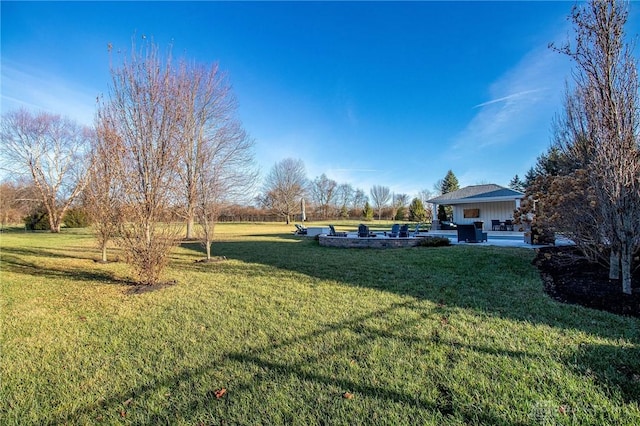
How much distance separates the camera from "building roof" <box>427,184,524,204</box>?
17.9 m

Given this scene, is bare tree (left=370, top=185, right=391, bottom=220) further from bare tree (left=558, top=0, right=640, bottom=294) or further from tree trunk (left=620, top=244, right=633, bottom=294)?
tree trunk (left=620, top=244, right=633, bottom=294)

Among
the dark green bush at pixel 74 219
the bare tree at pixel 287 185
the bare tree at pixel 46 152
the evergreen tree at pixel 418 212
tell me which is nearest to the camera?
the bare tree at pixel 46 152

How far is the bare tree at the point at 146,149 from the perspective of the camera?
5.88 metres

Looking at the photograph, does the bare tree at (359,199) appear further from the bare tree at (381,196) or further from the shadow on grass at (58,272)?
the shadow on grass at (58,272)

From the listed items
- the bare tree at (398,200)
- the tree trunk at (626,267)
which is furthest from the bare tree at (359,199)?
the tree trunk at (626,267)

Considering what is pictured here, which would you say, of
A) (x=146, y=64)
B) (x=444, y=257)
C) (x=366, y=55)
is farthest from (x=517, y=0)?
(x=146, y=64)

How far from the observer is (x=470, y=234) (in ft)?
39.2

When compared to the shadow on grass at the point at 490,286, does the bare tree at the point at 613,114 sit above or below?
above

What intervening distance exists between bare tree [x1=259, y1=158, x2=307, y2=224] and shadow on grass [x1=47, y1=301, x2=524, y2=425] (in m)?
42.0

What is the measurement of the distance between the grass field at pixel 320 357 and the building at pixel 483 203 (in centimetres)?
1510

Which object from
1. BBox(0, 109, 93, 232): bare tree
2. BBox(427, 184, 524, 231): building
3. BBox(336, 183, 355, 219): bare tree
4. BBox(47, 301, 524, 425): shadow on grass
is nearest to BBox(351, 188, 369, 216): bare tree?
BBox(336, 183, 355, 219): bare tree

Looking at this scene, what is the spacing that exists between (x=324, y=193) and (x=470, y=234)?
45.5 m

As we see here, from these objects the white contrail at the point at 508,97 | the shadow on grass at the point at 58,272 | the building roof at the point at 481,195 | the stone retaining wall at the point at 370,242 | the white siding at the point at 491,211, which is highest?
the white contrail at the point at 508,97

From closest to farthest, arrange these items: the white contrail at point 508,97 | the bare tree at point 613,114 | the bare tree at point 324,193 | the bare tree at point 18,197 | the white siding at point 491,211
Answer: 1. the bare tree at point 613,114
2. the white contrail at point 508,97
3. the white siding at point 491,211
4. the bare tree at point 18,197
5. the bare tree at point 324,193
